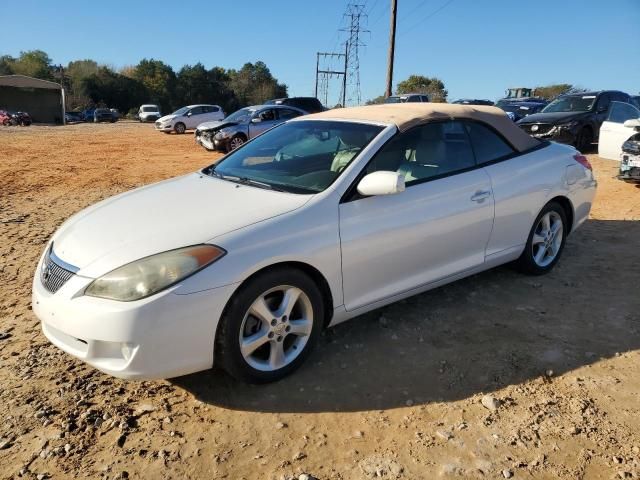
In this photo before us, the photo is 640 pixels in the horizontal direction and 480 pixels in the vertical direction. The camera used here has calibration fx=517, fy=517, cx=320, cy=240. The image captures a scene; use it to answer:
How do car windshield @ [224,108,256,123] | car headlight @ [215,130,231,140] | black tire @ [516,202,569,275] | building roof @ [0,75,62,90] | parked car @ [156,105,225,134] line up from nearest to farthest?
1. black tire @ [516,202,569,275]
2. car headlight @ [215,130,231,140]
3. car windshield @ [224,108,256,123]
4. parked car @ [156,105,225,134]
5. building roof @ [0,75,62,90]

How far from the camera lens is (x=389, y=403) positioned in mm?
2887

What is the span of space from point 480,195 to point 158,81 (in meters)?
76.3

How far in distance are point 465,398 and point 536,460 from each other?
0.55 meters

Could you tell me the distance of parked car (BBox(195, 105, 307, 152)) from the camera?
1622 centimetres

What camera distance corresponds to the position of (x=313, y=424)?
271cm

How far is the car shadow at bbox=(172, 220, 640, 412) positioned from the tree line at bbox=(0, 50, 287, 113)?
235ft

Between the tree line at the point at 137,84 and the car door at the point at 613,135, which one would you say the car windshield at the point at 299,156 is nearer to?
the car door at the point at 613,135

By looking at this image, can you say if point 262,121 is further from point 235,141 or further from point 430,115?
point 430,115

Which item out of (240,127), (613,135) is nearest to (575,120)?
(613,135)

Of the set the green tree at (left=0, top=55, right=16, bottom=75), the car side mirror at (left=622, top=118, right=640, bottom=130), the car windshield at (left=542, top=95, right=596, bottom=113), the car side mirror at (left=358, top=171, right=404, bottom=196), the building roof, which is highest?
the green tree at (left=0, top=55, right=16, bottom=75)

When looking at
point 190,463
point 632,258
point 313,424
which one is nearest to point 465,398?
point 313,424

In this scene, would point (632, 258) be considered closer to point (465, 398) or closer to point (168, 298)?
point (465, 398)

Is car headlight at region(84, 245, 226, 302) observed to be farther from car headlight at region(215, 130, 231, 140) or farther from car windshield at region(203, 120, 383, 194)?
car headlight at region(215, 130, 231, 140)

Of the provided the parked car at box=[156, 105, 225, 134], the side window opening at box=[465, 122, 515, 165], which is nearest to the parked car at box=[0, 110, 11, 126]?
the parked car at box=[156, 105, 225, 134]
